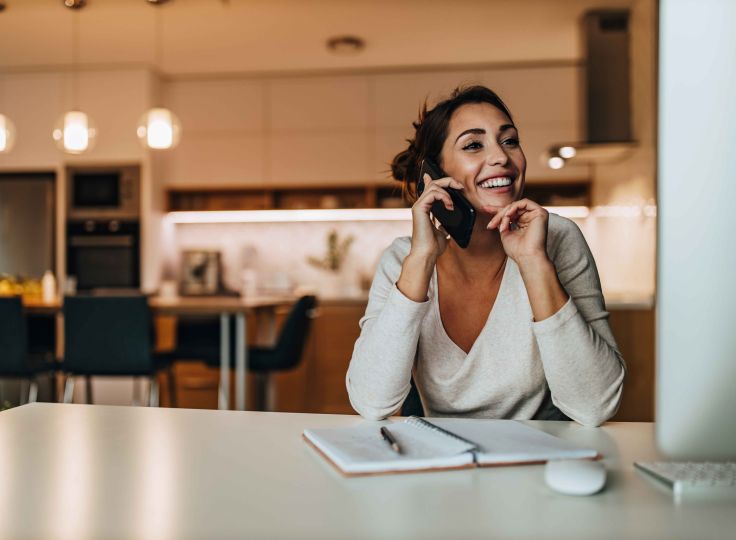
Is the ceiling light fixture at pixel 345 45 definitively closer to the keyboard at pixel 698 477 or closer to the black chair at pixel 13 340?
the black chair at pixel 13 340

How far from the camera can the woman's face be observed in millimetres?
1393

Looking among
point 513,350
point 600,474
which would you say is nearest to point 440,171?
point 513,350

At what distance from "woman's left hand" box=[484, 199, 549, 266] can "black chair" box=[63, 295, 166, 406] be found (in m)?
2.36

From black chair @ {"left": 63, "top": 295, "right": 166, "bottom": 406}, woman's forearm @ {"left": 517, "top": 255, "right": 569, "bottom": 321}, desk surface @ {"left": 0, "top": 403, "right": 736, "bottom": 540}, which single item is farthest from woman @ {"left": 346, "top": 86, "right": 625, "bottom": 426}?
black chair @ {"left": 63, "top": 295, "right": 166, "bottom": 406}

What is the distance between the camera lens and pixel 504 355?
122 cm

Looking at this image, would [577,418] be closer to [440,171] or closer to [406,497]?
[406,497]

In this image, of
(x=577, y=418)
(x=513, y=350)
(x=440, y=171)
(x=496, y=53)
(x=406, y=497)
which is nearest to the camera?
(x=406, y=497)

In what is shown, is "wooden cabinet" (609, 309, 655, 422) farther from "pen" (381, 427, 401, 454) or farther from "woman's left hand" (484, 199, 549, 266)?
"pen" (381, 427, 401, 454)

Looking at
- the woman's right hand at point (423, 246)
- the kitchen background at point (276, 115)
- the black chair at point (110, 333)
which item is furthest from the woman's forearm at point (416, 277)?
the kitchen background at point (276, 115)

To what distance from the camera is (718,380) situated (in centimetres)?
52

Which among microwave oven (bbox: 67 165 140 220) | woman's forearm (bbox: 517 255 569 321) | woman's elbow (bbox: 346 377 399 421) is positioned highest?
microwave oven (bbox: 67 165 140 220)

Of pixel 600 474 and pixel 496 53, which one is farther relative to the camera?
pixel 496 53

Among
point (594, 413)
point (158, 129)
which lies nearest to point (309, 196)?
point (158, 129)

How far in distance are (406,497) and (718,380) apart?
28 cm
